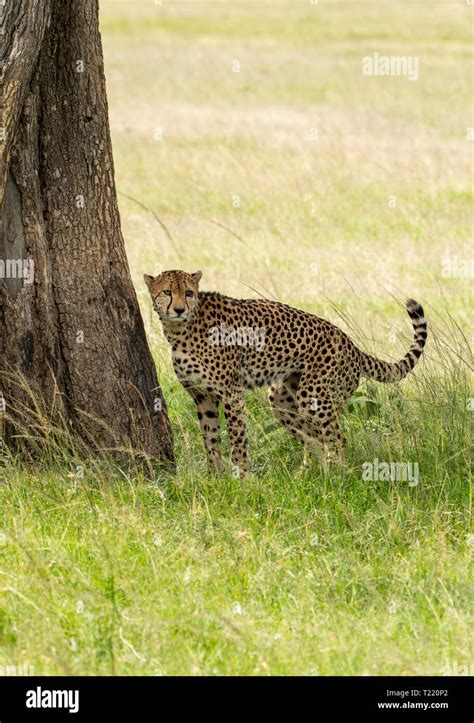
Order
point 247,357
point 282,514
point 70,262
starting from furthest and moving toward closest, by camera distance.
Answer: point 247,357 < point 70,262 < point 282,514

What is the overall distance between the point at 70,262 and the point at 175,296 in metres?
0.54

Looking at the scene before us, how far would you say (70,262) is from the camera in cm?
577

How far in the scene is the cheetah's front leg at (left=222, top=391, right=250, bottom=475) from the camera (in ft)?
19.9

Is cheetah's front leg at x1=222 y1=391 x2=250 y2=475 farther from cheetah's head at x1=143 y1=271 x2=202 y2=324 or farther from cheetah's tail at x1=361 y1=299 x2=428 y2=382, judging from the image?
cheetah's tail at x1=361 y1=299 x2=428 y2=382

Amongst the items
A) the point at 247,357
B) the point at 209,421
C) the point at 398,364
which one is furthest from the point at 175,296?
the point at 398,364

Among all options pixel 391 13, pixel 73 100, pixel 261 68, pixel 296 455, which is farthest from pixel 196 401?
pixel 391 13

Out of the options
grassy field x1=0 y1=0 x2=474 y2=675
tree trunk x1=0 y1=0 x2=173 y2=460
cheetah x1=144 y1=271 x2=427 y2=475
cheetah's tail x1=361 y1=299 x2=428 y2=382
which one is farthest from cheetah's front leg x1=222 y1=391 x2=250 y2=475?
cheetah's tail x1=361 y1=299 x2=428 y2=382

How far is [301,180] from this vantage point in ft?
45.6

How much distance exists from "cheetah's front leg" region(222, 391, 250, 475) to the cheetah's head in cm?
46

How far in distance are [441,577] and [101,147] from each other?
2.56 m

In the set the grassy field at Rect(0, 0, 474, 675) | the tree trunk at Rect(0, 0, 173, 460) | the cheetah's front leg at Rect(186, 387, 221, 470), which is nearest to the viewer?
the grassy field at Rect(0, 0, 474, 675)

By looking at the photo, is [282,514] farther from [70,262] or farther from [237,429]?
[70,262]

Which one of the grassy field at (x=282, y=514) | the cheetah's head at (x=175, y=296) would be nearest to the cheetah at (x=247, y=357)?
the cheetah's head at (x=175, y=296)

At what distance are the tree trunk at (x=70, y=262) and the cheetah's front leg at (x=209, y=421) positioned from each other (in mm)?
301
